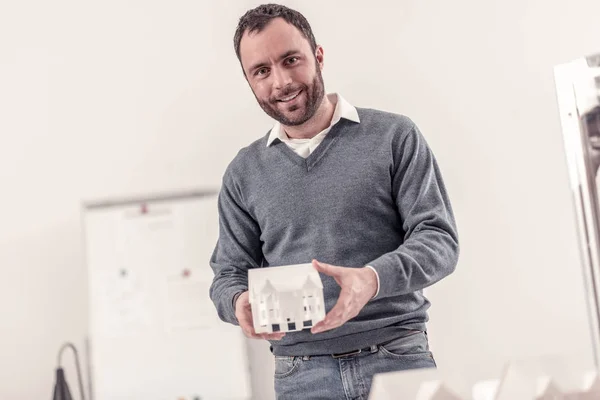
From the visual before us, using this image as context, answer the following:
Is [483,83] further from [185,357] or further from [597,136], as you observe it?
[597,136]

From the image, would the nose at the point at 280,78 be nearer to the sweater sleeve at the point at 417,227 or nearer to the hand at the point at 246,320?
the sweater sleeve at the point at 417,227

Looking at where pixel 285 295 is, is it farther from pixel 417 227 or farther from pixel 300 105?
pixel 300 105

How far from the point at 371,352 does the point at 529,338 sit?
1501mm

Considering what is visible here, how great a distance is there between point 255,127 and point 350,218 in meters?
1.36

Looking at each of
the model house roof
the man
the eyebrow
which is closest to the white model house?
the model house roof

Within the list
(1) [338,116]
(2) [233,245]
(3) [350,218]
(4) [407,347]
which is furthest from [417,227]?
(2) [233,245]

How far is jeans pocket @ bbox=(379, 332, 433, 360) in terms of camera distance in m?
1.56

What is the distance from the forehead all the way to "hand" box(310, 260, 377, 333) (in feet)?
2.07

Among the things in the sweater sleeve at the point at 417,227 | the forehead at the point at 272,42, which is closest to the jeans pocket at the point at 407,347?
the sweater sleeve at the point at 417,227

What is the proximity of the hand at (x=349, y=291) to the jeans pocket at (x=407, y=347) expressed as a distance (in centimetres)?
26

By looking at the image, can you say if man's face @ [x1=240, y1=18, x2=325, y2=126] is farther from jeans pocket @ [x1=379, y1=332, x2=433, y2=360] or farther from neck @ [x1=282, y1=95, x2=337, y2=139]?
jeans pocket @ [x1=379, y1=332, x2=433, y2=360]

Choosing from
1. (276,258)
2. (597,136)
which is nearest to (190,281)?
(276,258)

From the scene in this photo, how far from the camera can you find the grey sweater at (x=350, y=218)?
5.13 feet

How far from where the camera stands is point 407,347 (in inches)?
62.2
